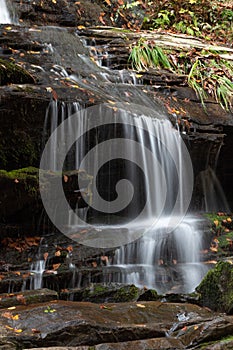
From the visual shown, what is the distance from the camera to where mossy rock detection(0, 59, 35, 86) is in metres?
6.03

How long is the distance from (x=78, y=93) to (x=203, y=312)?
12.4 ft

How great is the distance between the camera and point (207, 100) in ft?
27.2

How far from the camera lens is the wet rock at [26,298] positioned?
418cm

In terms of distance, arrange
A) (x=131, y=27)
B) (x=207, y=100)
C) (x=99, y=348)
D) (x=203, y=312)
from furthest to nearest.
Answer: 1. (x=131, y=27)
2. (x=207, y=100)
3. (x=203, y=312)
4. (x=99, y=348)

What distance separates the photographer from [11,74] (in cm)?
612

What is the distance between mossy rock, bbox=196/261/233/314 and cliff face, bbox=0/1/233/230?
117 inches

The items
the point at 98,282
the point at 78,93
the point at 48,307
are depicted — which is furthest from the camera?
the point at 78,93

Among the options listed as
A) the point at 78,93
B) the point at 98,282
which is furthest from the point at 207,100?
the point at 98,282

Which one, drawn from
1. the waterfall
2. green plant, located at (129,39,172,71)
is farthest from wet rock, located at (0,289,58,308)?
the waterfall

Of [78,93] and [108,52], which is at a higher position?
[108,52]

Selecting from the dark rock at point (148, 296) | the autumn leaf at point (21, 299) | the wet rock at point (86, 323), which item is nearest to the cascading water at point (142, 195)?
the dark rock at point (148, 296)

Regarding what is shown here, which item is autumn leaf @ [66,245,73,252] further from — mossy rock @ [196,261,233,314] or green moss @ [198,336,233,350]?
green moss @ [198,336,233,350]

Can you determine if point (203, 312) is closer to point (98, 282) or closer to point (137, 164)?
point (98, 282)

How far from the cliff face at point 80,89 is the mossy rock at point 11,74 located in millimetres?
14
